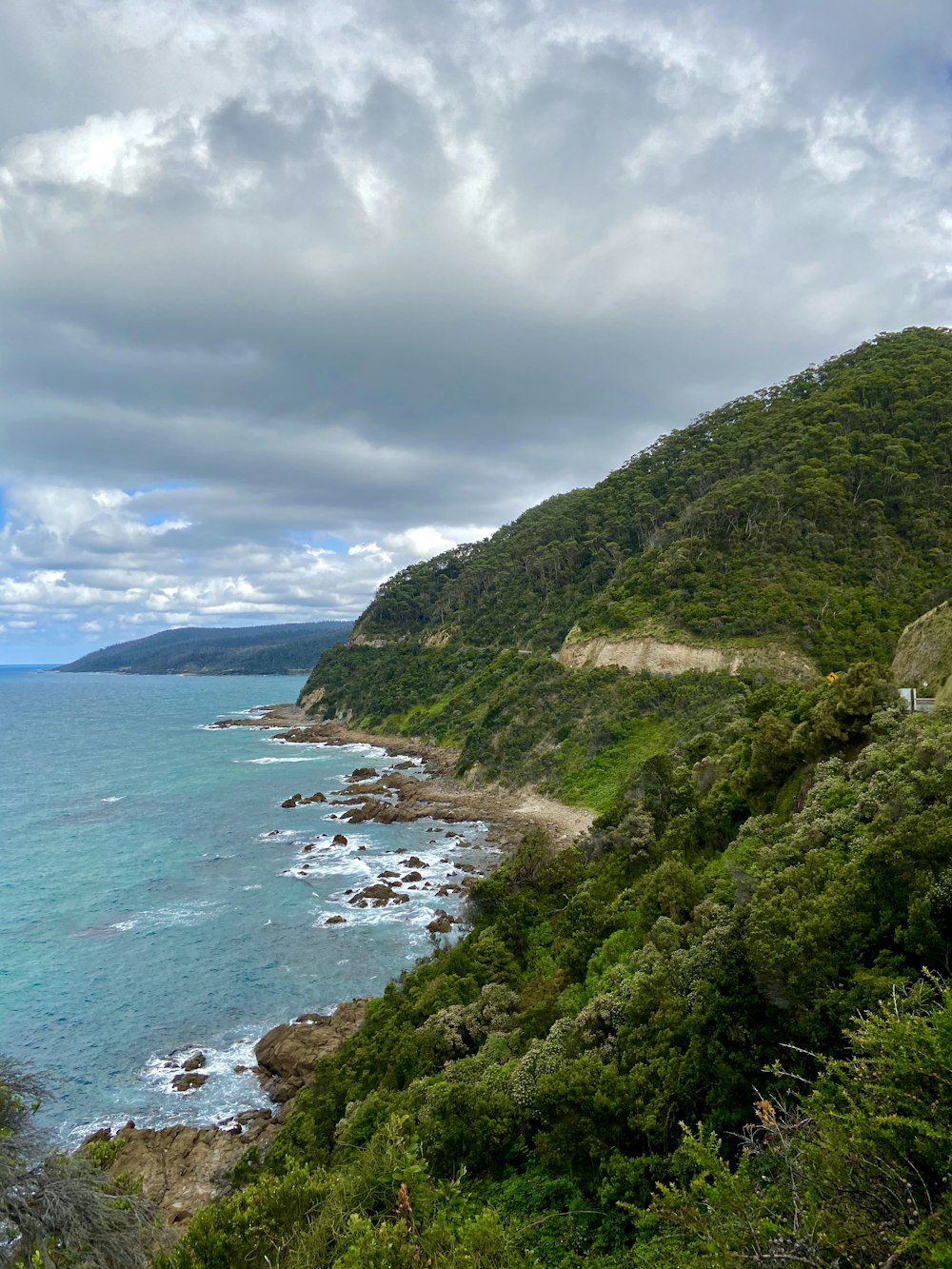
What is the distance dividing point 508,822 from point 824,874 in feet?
121

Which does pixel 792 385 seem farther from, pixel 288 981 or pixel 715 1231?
pixel 715 1231

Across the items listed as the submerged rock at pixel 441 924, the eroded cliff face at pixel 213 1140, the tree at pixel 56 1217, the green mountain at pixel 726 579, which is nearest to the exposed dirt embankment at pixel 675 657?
the green mountain at pixel 726 579

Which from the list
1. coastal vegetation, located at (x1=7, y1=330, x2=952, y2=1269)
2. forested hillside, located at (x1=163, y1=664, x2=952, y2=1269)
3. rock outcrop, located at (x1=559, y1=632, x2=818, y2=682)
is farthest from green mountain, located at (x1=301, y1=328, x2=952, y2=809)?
forested hillside, located at (x1=163, y1=664, x2=952, y2=1269)

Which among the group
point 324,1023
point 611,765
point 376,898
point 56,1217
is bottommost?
point 376,898

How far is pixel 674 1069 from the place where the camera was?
9.92 m

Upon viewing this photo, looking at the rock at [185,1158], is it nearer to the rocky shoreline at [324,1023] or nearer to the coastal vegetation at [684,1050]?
the rocky shoreline at [324,1023]

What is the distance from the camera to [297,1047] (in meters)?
21.1

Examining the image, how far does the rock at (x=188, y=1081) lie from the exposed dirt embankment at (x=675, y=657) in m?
40.0

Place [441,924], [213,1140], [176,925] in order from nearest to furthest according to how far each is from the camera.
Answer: [213,1140]
[441,924]
[176,925]

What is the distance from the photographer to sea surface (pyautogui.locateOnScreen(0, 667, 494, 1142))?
21.6 m

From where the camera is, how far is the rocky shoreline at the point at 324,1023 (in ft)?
54.0

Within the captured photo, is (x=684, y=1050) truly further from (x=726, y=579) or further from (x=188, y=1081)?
(x=726, y=579)

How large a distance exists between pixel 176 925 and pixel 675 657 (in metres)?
38.3

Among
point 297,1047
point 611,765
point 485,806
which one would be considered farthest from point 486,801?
point 297,1047
